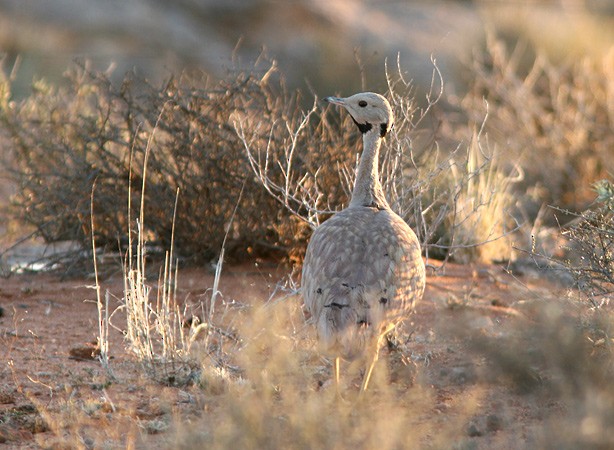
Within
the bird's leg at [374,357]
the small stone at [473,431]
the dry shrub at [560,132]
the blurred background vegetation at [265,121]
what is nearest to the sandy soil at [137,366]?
the small stone at [473,431]

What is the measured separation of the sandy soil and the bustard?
1.03 ft

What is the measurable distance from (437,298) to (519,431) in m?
2.45

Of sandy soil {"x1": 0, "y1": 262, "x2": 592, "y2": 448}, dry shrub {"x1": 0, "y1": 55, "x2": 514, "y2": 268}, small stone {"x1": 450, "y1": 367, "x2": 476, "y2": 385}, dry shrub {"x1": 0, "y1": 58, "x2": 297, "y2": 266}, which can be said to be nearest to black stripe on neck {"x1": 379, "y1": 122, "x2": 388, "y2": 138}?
dry shrub {"x1": 0, "y1": 55, "x2": 514, "y2": 268}

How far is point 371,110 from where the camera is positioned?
216 inches

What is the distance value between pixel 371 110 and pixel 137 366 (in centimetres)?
189

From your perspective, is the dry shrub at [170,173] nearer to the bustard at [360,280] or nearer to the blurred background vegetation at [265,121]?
the blurred background vegetation at [265,121]

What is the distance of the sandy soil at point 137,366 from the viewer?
4316 millimetres

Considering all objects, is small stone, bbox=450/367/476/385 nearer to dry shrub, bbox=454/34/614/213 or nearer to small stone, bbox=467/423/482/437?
small stone, bbox=467/423/482/437

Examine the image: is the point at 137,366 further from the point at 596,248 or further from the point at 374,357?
the point at 596,248

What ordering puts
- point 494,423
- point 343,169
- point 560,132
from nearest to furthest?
point 494,423 → point 343,169 → point 560,132

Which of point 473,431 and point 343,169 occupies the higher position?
point 343,169

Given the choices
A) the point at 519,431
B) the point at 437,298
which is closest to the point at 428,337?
the point at 437,298

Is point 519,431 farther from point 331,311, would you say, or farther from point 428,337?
point 428,337

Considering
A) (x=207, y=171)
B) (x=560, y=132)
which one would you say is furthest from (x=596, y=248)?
(x=560, y=132)
